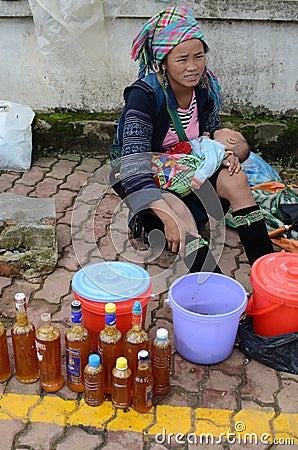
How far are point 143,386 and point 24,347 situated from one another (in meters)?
0.61

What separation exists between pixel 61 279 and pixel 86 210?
914 mm

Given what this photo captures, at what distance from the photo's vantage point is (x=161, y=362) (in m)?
2.68

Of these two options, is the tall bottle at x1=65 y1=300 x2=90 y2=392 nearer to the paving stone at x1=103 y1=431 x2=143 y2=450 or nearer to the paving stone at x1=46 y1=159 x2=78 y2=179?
the paving stone at x1=103 y1=431 x2=143 y2=450

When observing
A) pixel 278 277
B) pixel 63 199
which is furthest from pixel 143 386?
pixel 63 199

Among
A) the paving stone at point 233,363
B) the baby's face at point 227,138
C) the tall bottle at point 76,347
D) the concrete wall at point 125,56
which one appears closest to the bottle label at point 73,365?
the tall bottle at point 76,347

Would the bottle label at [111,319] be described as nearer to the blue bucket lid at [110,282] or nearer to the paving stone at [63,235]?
the blue bucket lid at [110,282]

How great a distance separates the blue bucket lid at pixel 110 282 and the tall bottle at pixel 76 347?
198mm

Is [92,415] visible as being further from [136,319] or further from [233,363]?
[233,363]

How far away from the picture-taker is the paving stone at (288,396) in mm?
2740

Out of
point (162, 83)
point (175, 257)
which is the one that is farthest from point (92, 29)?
point (175, 257)

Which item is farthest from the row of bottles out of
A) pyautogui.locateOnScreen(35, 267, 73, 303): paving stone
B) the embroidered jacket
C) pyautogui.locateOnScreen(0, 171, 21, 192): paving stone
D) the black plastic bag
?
pyautogui.locateOnScreen(0, 171, 21, 192): paving stone

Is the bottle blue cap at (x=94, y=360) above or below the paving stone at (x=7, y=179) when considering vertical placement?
above

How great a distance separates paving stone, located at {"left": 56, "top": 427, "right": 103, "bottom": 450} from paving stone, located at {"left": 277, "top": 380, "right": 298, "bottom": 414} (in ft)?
2.92

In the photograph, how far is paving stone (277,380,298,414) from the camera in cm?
274
